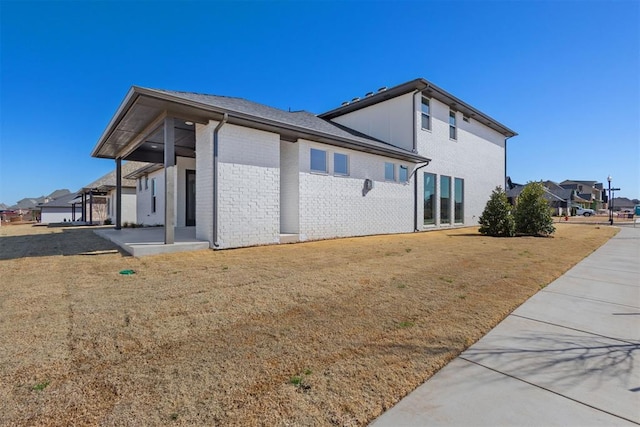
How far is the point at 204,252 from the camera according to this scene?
727cm

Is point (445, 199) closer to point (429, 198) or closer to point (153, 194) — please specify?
point (429, 198)

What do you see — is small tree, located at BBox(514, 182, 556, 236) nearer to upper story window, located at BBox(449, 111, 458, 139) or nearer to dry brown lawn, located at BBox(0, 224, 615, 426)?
upper story window, located at BBox(449, 111, 458, 139)

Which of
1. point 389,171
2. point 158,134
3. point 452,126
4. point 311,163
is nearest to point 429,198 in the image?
point 389,171

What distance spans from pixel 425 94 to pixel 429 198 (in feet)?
17.0

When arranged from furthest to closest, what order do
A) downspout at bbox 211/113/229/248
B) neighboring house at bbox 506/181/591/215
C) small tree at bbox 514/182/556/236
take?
1. neighboring house at bbox 506/181/591/215
2. small tree at bbox 514/182/556/236
3. downspout at bbox 211/113/229/248

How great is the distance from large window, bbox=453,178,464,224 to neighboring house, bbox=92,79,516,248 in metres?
0.11

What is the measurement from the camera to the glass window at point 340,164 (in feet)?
35.7

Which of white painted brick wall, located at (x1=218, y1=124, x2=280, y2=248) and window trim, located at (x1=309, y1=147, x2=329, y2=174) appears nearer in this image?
white painted brick wall, located at (x1=218, y1=124, x2=280, y2=248)

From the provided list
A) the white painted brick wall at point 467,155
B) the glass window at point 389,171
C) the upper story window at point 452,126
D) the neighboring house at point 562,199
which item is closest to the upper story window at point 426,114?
the white painted brick wall at point 467,155

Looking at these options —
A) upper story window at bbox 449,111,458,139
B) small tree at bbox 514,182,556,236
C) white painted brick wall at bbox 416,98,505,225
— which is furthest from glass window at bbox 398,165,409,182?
small tree at bbox 514,182,556,236

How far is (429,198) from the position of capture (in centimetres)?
1522

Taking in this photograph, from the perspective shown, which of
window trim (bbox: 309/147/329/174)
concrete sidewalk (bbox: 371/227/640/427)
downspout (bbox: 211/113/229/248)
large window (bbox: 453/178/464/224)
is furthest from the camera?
large window (bbox: 453/178/464/224)

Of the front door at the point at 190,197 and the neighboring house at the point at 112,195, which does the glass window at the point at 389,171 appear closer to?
the front door at the point at 190,197

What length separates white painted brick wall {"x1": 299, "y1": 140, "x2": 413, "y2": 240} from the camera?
9945 millimetres
